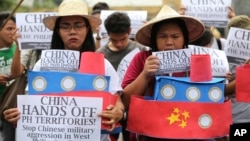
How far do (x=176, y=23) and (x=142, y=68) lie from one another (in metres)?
0.39

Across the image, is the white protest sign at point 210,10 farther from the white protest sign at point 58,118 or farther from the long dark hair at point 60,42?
the white protest sign at point 58,118

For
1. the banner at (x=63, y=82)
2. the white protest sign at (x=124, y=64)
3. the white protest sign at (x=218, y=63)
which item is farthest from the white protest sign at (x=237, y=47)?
the banner at (x=63, y=82)

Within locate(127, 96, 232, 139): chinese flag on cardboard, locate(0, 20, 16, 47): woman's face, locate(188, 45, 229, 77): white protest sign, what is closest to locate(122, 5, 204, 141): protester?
locate(127, 96, 232, 139): chinese flag on cardboard

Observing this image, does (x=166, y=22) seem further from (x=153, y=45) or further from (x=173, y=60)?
(x=173, y=60)

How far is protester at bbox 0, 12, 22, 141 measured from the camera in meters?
5.62

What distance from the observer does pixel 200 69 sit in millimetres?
4496

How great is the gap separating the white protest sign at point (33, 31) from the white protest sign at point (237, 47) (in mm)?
1670

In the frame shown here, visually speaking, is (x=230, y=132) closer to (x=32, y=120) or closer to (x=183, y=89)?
(x=183, y=89)

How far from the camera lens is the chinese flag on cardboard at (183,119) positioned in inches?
177

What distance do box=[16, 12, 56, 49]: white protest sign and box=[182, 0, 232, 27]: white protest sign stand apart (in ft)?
5.91

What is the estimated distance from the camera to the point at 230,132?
14.5 ft

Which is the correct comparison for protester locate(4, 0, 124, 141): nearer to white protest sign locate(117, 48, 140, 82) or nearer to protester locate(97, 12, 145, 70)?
white protest sign locate(117, 48, 140, 82)

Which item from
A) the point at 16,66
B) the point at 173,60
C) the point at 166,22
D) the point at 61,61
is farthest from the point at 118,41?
the point at 173,60

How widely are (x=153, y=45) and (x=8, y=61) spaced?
Answer: 6.82 feet
